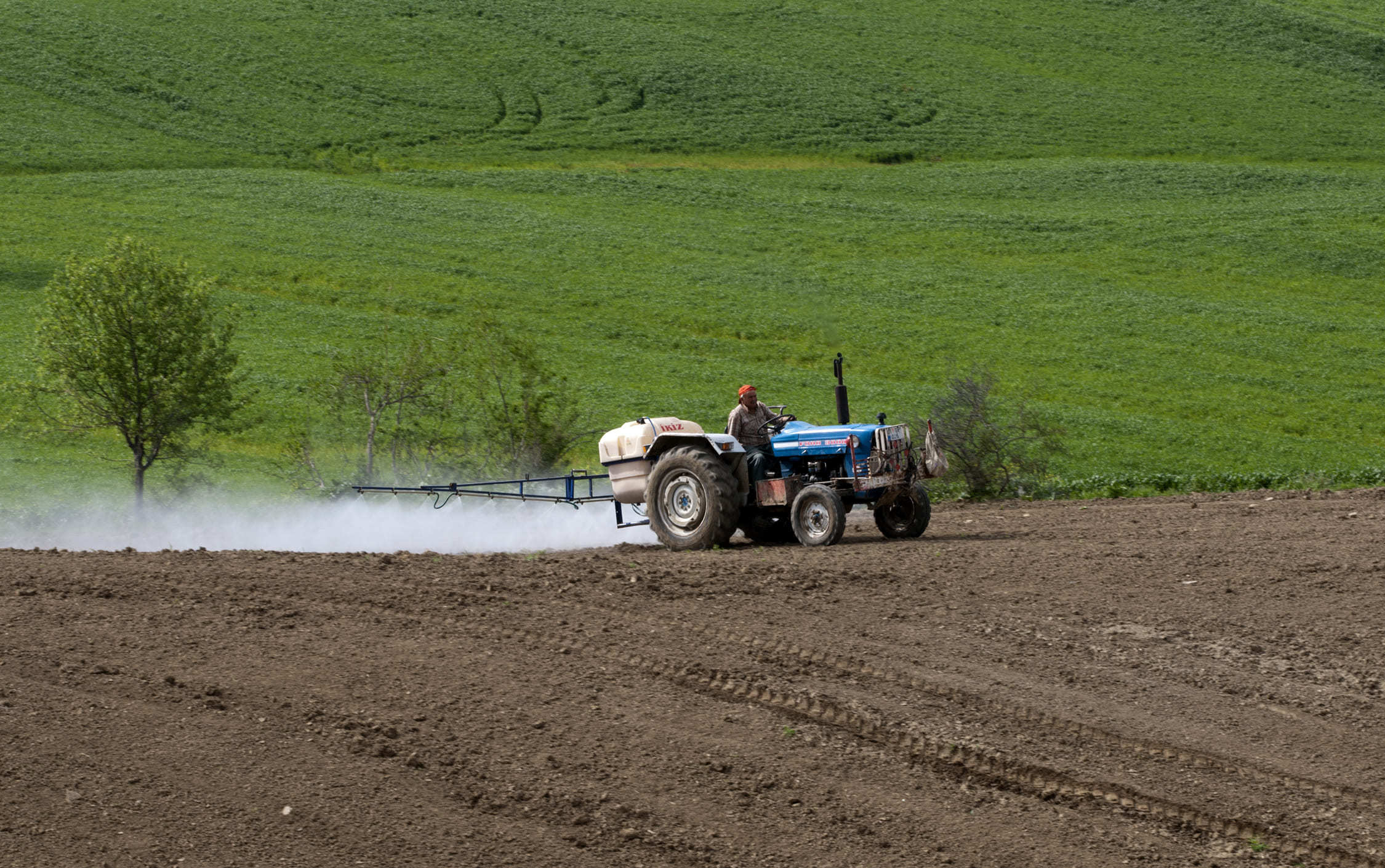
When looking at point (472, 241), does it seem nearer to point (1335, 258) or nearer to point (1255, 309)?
point (1255, 309)

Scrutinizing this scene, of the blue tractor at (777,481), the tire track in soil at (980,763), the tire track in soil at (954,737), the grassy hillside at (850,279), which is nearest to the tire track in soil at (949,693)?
the tire track in soil at (954,737)

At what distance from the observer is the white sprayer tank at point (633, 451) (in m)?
15.1

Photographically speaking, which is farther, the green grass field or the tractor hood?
the green grass field

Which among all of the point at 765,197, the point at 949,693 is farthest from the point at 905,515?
the point at 765,197

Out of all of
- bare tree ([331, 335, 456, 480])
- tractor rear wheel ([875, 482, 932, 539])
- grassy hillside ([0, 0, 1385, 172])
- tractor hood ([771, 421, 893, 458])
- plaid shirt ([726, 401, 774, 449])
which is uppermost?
grassy hillside ([0, 0, 1385, 172])

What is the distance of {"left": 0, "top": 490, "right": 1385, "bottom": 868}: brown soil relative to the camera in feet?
22.1

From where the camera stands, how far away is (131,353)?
2281 cm

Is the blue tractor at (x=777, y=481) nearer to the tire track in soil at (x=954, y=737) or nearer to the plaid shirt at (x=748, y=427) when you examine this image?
the plaid shirt at (x=748, y=427)

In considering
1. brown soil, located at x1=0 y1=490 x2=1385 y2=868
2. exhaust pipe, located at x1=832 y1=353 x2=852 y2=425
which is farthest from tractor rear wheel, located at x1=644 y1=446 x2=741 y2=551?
brown soil, located at x1=0 y1=490 x2=1385 y2=868

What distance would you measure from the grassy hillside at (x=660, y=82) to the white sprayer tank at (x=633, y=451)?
42155mm

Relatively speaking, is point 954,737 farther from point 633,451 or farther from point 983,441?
point 983,441

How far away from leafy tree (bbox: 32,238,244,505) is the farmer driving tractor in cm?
1253

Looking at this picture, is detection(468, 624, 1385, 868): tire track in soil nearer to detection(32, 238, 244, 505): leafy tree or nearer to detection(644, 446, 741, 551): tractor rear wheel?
detection(644, 446, 741, 551): tractor rear wheel

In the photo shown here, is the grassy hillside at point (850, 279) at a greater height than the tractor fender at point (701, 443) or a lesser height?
greater
